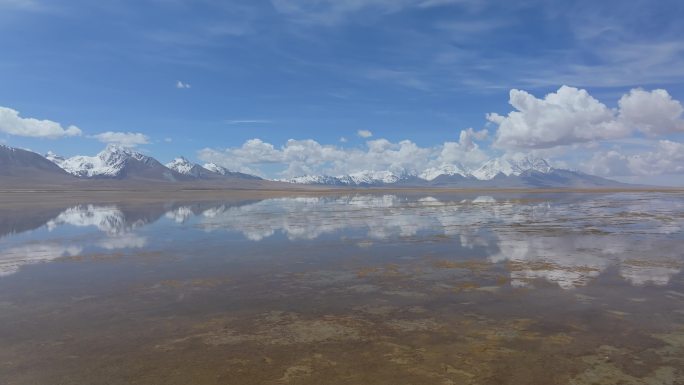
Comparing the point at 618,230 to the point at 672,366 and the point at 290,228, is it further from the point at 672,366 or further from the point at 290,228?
the point at 672,366

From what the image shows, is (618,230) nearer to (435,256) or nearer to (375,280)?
(435,256)

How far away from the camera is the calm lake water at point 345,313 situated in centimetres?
906

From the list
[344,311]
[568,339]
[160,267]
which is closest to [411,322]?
[344,311]

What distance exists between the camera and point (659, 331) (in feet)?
36.1

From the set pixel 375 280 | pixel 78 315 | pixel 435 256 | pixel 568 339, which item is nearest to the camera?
pixel 568 339

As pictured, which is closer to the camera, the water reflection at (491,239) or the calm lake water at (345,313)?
the calm lake water at (345,313)

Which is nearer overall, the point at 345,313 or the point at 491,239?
the point at 345,313

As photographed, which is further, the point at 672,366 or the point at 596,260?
the point at 596,260

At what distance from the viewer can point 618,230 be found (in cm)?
3266

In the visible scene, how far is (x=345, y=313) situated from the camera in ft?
42.3

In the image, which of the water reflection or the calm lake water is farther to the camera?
the water reflection

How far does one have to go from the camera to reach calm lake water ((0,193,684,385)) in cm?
906

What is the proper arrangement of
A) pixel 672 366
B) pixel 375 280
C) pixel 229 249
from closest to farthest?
pixel 672 366 < pixel 375 280 < pixel 229 249

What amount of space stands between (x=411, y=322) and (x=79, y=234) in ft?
97.4
